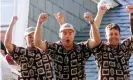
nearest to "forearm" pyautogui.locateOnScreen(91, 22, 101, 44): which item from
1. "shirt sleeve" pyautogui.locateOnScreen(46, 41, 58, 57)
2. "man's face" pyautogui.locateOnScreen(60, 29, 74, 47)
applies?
"man's face" pyautogui.locateOnScreen(60, 29, 74, 47)

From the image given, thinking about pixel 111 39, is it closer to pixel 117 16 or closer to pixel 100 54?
pixel 100 54

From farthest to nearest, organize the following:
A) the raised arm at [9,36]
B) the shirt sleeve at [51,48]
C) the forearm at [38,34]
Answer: the shirt sleeve at [51,48], the raised arm at [9,36], the forearm at [38,34]

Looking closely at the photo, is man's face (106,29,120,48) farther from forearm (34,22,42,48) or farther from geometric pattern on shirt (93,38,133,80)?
forearm (34,22,42,48)

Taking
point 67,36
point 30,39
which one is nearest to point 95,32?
point 67,36

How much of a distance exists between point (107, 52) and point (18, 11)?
11.7ft

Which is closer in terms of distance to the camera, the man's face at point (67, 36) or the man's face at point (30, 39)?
the man's face at point (67, 36)

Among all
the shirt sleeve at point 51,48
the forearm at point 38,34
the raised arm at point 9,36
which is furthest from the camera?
the shirt sleeve at point 51,48

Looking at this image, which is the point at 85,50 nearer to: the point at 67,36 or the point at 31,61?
the point at 67,36

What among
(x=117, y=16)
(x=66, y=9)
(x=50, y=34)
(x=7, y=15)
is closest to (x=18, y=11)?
A: (x=7, y=15)

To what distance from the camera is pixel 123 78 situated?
10.1m

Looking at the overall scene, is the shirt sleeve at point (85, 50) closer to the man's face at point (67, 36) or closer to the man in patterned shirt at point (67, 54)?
the man in patterned shirt at point (67, 54)

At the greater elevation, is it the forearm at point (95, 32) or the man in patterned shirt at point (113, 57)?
the forearm at point (95, 32)

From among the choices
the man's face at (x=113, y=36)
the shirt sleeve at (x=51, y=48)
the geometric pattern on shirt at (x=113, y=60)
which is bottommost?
the geometric pattern on shirt at (x=113, y=60)

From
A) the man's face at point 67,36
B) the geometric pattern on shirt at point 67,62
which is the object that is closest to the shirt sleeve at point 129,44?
the geometric pattern on shirt at point 67,62
